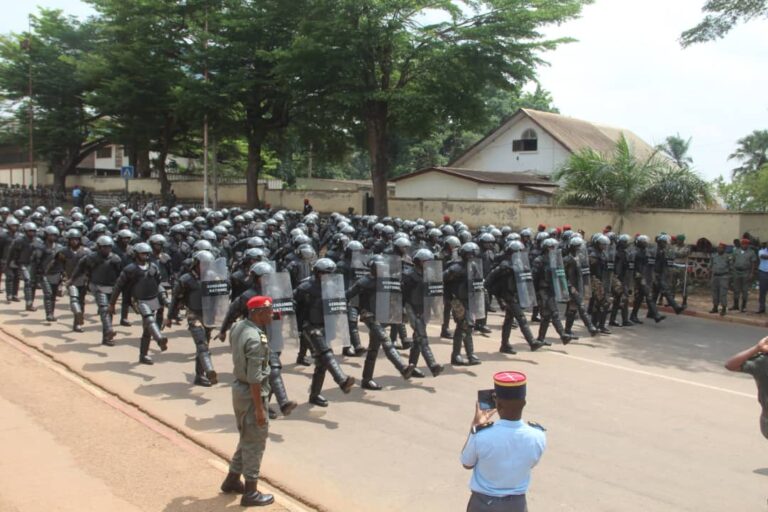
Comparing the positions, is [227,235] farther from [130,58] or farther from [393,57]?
[130,58]

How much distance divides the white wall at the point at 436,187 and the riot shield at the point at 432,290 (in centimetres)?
2034

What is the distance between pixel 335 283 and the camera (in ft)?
26.4

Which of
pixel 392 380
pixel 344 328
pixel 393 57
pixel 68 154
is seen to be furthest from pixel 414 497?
pixel 68 154

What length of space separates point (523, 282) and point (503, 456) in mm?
7624

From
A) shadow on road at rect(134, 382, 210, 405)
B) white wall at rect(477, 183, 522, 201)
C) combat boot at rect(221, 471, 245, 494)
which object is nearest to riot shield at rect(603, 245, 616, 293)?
shadow on road at rect(134, 382, 210, 405)

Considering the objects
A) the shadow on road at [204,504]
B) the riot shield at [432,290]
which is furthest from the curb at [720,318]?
the shadow on road at [204,504]

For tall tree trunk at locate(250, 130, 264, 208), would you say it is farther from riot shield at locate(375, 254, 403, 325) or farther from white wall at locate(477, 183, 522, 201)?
riot shield at locate(375, 254, 403, 325)

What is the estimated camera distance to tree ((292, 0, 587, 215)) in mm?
22422

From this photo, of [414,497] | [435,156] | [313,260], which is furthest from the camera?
[435,156]

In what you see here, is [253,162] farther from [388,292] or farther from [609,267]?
[388,292]

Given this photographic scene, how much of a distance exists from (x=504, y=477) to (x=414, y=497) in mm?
2285

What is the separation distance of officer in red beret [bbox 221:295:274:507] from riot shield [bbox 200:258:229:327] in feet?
11.2

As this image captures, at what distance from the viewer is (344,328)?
8086 millimetres

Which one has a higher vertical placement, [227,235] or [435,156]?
[435,156]
